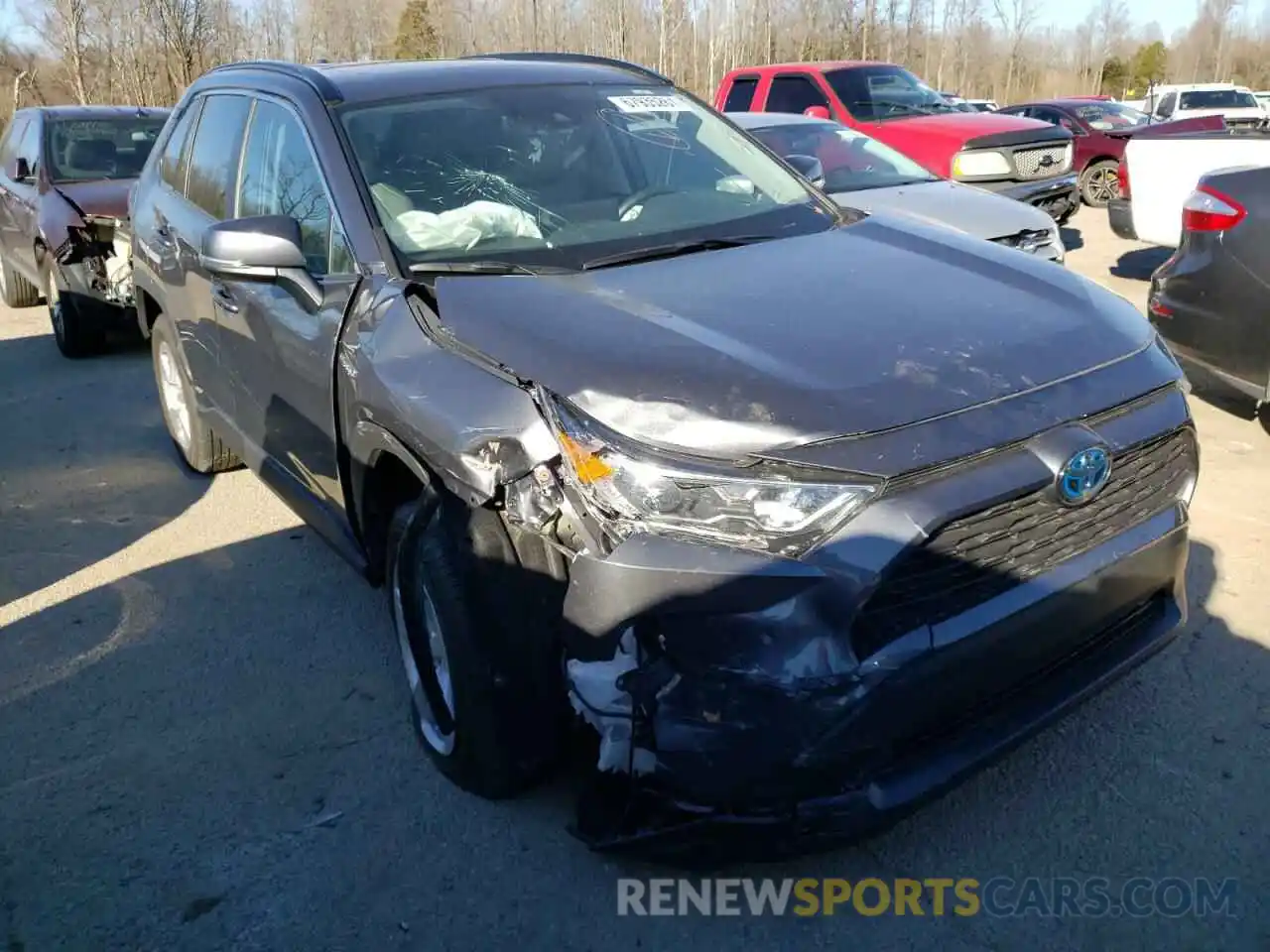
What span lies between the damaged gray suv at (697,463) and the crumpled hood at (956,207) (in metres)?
3.75

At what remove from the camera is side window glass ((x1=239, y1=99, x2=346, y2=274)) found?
341 cm

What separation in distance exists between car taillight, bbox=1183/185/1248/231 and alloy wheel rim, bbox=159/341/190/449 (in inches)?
197

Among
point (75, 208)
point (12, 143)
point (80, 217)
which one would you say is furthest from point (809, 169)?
point (12, 143)

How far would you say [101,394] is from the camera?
24.0 feet

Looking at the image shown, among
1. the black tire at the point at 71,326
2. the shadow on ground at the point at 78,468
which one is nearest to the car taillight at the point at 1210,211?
the shadow on ground at the point at 78,468

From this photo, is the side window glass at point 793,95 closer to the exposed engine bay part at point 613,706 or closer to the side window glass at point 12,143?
the side window glass at point 12,143

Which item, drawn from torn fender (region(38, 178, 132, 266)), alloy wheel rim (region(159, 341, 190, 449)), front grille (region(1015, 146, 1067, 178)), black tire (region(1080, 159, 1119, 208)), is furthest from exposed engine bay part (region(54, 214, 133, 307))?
black tire (region(1080, 159, 1119, 208))

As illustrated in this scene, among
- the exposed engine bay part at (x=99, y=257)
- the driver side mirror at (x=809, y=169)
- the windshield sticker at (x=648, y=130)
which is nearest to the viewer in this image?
the windshield sticker at (x=648, y=130)

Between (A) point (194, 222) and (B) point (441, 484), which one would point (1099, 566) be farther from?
(A) point (194, 222)

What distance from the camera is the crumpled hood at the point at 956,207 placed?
7168mm

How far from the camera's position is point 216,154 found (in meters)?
4.46

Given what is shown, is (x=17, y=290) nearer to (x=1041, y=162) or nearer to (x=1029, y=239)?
(x=1029, y=239)

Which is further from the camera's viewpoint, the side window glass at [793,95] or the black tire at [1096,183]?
the black tire at [1096,183]

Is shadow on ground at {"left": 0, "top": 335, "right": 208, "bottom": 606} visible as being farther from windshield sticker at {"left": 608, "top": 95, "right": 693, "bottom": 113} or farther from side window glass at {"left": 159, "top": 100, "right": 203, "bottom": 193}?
windshield sticker at {"left": 608, "top": 95, "right": 693, "bottom": 113}
